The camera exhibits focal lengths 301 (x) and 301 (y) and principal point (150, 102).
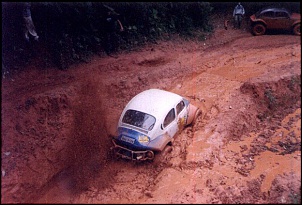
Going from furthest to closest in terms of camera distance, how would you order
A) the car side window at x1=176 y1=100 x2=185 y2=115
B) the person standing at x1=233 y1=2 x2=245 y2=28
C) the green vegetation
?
the person standing at x1=233 y1=2 x2=245 y2=28 → the green vegetation → the car side window at x1=176 y1=100 x2=185 y2=115

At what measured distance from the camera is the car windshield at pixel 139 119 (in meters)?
8.76

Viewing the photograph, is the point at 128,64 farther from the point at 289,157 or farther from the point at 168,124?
the point at 289,157

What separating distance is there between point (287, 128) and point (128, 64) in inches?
278

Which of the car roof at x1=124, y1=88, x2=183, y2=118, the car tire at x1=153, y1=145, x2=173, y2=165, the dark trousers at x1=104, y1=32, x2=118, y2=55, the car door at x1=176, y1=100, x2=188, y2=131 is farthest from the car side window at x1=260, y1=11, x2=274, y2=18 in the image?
the car tire at x1=153, y1=145, x2=173, y2=165

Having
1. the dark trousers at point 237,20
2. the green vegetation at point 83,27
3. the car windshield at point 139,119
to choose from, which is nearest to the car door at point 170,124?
the car windshield at point 139,119

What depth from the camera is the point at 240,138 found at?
32.2 ft

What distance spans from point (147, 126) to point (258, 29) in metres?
10.2

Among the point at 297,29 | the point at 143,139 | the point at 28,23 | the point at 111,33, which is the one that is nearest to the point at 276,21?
the point at 297,29

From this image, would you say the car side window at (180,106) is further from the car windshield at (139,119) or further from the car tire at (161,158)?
the car tire at (161,158)

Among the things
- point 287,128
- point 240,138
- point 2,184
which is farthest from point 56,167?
point 287,128

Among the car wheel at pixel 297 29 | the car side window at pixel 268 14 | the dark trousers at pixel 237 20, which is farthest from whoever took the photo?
the dark trousers at pixel 237 20

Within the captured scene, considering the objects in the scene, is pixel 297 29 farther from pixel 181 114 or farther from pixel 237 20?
pixel 181 114

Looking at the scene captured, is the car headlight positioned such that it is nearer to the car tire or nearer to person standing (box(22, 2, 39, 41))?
the car tire

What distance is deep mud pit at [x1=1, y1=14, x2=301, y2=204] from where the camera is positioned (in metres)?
7.93
